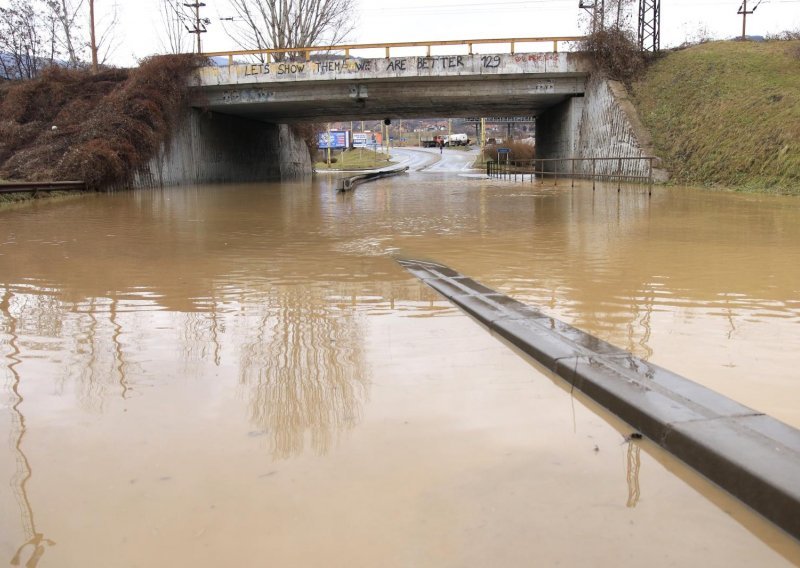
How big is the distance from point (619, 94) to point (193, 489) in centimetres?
3054

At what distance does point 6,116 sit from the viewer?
1257 inches

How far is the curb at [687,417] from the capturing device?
2.57 meters

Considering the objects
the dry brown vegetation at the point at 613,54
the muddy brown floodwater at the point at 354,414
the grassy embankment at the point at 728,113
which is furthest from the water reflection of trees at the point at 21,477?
the dry brown vegetation at the point at 613,54

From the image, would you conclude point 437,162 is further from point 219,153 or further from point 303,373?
point 303,373

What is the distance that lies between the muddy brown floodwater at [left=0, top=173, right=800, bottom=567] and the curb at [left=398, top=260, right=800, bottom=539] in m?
0.09

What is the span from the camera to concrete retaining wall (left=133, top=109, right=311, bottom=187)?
32.5m

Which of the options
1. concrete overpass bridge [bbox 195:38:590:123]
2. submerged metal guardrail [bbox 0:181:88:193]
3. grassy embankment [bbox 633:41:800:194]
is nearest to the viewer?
submerged metal guardrail [bbox 0:181:88:193]

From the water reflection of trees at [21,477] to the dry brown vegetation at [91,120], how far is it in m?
24.6

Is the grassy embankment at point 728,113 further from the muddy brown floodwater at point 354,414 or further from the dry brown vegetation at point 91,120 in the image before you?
the dry brown vegetation at point 91,120

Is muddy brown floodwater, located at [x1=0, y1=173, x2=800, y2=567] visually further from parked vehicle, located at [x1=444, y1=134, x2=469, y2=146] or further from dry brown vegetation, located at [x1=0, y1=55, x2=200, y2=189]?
parked vehicle, located at [x1=444, y1=134, x2=469, y2=146]

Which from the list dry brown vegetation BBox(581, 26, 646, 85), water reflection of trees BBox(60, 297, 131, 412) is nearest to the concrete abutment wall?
dry brown vegetation BBox(581, 26, 646, 85)

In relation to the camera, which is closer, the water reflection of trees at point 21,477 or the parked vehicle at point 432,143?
the water reflection of trees at point 21,477

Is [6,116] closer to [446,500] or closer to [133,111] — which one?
[133,111]

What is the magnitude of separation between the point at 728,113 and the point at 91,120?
27.3 metres
